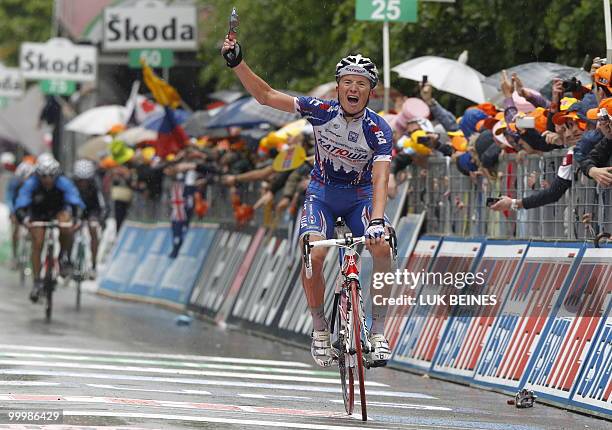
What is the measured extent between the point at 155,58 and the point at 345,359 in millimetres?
18947

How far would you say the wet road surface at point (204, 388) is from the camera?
36.2 feet

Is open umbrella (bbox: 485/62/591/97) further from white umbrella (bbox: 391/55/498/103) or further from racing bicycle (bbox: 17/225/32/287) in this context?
racing bicycle (bbox: 17/225/32/287)

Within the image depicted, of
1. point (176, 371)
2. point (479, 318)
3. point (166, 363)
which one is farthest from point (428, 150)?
point (176, 371)

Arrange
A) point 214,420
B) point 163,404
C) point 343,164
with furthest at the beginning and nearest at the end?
point 343,164 < point 163,404 < point 214,420

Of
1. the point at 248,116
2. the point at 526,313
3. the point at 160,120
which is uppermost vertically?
the point at 160,120

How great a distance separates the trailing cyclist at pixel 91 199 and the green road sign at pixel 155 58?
2.57m

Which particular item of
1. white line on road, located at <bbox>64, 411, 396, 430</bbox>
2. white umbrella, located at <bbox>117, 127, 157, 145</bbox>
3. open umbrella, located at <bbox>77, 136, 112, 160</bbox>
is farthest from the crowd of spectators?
open umbrella, located at <bbox>77, 136, 112, 160</bbox>

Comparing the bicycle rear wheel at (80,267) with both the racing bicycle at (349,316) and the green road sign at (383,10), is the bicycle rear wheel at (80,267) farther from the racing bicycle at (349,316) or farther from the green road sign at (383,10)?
the racing bicycle at (349,316)

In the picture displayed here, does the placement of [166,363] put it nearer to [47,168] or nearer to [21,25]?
[47,168]

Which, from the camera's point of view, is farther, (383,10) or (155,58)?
(155,58)

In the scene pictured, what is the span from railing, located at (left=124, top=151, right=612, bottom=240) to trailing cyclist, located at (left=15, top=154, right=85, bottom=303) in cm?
629

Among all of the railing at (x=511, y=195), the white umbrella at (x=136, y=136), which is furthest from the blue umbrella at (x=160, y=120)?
the railing at (x=511, y=195)

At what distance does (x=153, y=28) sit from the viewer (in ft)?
98.2

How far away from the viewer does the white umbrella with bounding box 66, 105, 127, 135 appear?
35094mm
